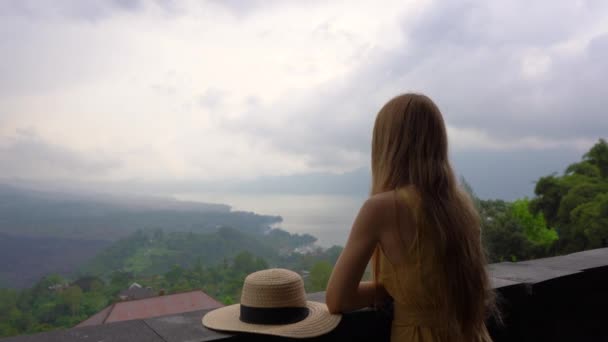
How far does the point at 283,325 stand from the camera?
169 cm

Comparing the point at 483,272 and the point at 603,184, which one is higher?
the point at 603,184

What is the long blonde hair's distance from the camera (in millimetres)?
1731

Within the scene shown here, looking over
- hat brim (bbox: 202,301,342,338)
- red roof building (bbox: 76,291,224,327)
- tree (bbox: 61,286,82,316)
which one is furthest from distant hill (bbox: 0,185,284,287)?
hat brim (bbox: 202,301,342,338)

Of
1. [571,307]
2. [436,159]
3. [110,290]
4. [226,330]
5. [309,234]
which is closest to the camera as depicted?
[226,330]

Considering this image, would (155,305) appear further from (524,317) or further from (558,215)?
(558,215)

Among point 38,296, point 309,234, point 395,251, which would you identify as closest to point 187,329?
point 395,251

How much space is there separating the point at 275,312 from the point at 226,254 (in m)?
5.54

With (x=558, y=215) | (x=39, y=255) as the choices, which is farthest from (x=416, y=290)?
(x=558, y=215)

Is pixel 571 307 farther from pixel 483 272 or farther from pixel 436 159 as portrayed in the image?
pixel 436 159

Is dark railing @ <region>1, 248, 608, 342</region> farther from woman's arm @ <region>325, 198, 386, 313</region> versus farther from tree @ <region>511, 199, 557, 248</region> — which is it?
tree @ <region>511, 199, 557, 248</region>

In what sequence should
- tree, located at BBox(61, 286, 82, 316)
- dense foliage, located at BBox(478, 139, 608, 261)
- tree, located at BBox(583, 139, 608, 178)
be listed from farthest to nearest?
tree, located at BBox(583, 139, 608, 178), dense foliage, located at BBox(478, 139, 608, 261), tree, located at BBox(61, 286, 82, 316)

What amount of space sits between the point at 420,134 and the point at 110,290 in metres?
4.42

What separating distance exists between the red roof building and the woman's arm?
1.98 m

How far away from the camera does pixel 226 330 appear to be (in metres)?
1.66
